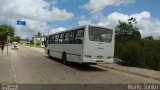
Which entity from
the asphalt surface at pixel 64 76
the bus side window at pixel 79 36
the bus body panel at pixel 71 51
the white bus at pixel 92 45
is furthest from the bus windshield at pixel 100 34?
the asphalt surface at pixel 64 76

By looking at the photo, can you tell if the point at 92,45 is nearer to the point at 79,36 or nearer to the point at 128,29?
the point at 79,36

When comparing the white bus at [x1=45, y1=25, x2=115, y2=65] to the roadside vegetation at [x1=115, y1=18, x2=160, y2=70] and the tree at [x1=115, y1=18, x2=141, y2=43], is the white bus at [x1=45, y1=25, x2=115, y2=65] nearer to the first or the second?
the roadside vegetation at [x1=115, y1=18, x2=160, y2=70]

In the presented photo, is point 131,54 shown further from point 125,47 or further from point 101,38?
point 101,38

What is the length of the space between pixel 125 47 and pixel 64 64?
5.01 metres

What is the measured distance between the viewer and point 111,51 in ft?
72.5

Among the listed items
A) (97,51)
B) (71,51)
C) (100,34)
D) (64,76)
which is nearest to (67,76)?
(64,76)

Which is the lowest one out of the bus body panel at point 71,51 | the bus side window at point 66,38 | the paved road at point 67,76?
the paved road at point 67,76

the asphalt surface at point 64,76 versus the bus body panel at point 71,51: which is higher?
the bus body panel at point 71,51

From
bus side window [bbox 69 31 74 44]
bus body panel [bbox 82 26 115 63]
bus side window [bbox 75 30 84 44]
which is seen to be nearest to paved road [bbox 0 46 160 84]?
bus body panel [bbox 82 26 115 63]

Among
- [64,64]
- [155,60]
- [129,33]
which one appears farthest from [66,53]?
[129,33]

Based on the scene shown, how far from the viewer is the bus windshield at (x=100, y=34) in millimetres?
21547

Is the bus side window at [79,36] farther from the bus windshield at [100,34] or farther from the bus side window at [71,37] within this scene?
the bus side window at [71,37]

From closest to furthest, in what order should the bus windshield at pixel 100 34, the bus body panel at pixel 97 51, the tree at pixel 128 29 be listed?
the bus body panel at pixel 97 51, the bus windshield at pixel 100 34, the tree at pixel 128 29

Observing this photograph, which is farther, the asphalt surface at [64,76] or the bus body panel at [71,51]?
the bus body panel at [71,51]
